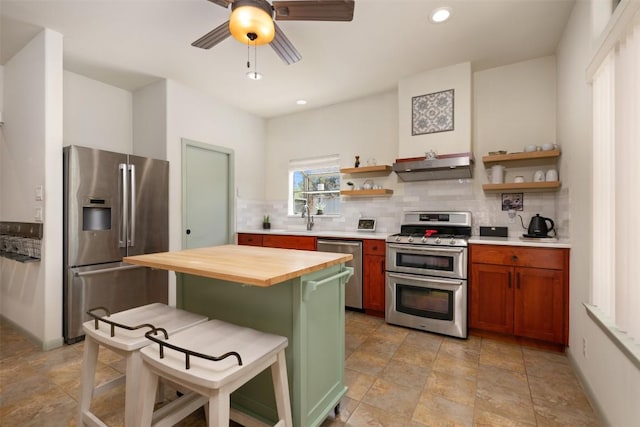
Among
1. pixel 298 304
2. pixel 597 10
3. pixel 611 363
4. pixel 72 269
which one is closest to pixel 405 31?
pixel 597 10

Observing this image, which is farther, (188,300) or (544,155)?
(544,155)

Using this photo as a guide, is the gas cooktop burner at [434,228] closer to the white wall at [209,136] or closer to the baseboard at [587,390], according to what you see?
the baseboard at [587,390]

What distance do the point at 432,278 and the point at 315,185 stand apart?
7.86 feet

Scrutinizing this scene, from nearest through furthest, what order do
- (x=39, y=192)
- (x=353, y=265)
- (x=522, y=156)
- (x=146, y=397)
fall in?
(x=146, y=397) → (x=39, y=192) → (x=522, y=156) → (x=353, y=265)

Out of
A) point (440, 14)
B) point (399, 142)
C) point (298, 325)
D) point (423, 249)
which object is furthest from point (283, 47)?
point (423, 249)

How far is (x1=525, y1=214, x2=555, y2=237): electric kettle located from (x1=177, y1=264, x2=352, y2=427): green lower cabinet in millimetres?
2109

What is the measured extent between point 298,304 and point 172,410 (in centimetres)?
86

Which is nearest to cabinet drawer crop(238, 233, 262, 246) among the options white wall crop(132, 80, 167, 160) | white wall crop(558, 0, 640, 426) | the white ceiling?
white wall crop(132, 80, 167, 160)

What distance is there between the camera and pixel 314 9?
1.83 meters

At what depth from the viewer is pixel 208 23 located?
249 cm

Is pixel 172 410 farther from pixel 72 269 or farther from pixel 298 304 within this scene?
pixel 72 269

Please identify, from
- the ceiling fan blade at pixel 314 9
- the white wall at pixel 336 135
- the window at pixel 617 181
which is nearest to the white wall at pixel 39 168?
the ceiling fan blade at pixel 314 9

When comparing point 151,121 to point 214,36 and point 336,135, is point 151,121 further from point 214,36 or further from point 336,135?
point 336,135

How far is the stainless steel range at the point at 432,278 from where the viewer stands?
2770mm
